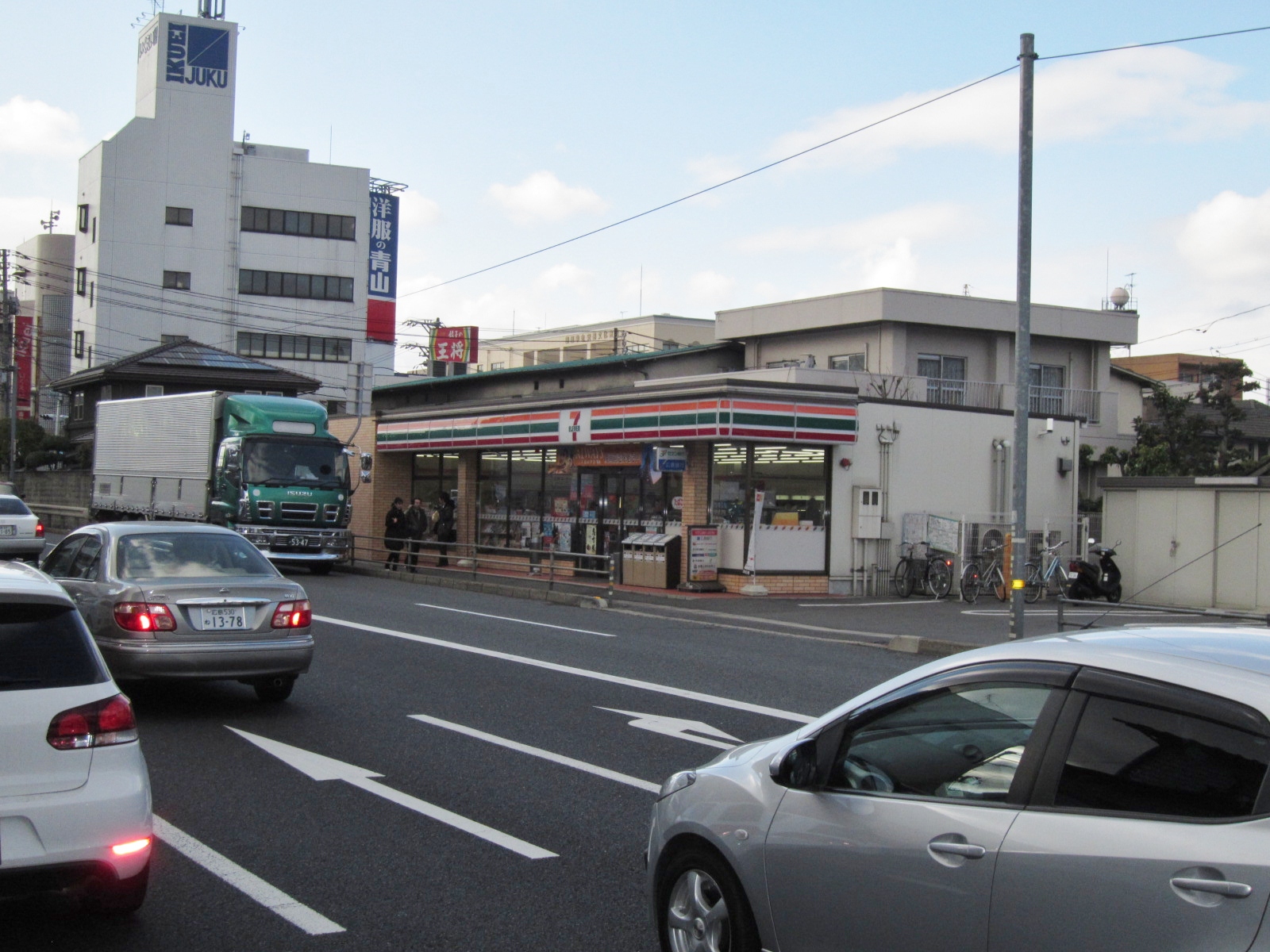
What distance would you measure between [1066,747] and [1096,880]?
39 cm

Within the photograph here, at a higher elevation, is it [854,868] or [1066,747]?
[1066,747]

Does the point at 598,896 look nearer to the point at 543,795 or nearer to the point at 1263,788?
the point at 543,795

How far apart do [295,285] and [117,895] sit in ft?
226

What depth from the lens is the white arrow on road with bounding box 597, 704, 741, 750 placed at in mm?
9328

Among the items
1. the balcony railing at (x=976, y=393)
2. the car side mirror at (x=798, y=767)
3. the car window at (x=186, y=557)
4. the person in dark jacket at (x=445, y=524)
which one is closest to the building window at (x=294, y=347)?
the person in dark jacket at (x=445, y=524)

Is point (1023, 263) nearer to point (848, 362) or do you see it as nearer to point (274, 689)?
point (274, 689)

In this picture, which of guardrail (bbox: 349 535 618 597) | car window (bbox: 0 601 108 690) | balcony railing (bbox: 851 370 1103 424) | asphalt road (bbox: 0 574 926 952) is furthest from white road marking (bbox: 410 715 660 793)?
balcony railing (bbox: 851 370 1103 424)

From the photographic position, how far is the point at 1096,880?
3162 mm

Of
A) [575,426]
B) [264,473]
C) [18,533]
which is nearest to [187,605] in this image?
[575,426]

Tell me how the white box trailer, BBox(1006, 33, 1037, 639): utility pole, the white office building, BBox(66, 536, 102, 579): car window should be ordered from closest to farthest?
BBox(66, 536, 102, 579): car window → BBox(1006, 33, 1037, 639): utility pole → the white box trailer → the white office building

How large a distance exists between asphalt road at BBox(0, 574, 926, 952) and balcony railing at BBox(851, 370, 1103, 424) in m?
17.2

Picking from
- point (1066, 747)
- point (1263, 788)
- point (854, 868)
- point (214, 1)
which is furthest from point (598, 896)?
point (214, 1)

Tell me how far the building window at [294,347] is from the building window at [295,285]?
241 cm

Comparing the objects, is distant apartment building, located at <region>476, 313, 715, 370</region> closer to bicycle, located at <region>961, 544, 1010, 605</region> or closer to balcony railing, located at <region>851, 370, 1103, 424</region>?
balcony railing, located at <region>851, 370, 1103, 424</region>
